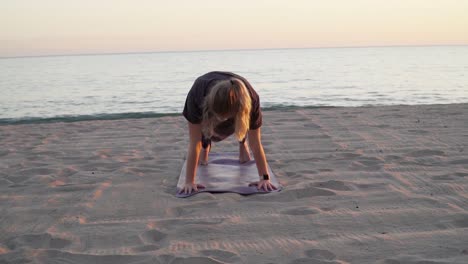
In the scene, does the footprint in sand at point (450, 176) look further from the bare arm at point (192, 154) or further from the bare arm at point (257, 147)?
the bare arm at point (192, 154)

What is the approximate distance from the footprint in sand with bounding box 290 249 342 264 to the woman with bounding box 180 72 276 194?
40.5 inches

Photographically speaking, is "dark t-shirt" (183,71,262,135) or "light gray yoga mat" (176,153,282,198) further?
"light gray yoga mat" (176,153,282,198)

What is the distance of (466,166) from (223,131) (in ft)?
7.96

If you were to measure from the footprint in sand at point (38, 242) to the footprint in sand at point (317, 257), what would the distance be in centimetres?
150

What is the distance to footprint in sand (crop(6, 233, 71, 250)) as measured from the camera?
2.73 metres

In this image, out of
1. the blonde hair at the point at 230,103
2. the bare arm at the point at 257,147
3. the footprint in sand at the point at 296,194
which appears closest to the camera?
the blonde hair at the point at 230,103

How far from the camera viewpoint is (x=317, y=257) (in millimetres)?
2455

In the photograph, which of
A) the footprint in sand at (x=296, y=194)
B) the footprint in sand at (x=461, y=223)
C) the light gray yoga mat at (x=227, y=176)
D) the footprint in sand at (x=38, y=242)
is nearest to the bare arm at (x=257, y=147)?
the light gray yoga mat at (x=227, y=176)

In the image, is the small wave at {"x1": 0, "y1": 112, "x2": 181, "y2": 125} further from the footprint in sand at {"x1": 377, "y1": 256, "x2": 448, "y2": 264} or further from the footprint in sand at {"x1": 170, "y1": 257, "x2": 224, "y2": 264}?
the footprint in sand at {"x1": 377, "y1": 256, "x2": 448, "y2": 264}

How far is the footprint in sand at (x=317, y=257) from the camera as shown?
2.40 meters

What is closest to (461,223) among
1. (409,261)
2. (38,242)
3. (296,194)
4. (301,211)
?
(409,261)

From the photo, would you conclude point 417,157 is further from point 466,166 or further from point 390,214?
point 390,214

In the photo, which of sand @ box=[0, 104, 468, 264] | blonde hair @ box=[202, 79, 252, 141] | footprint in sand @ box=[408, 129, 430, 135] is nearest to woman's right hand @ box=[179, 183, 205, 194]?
sand @ box=[0, 104, 468, 264]

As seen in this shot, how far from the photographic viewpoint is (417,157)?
15.1 feet
